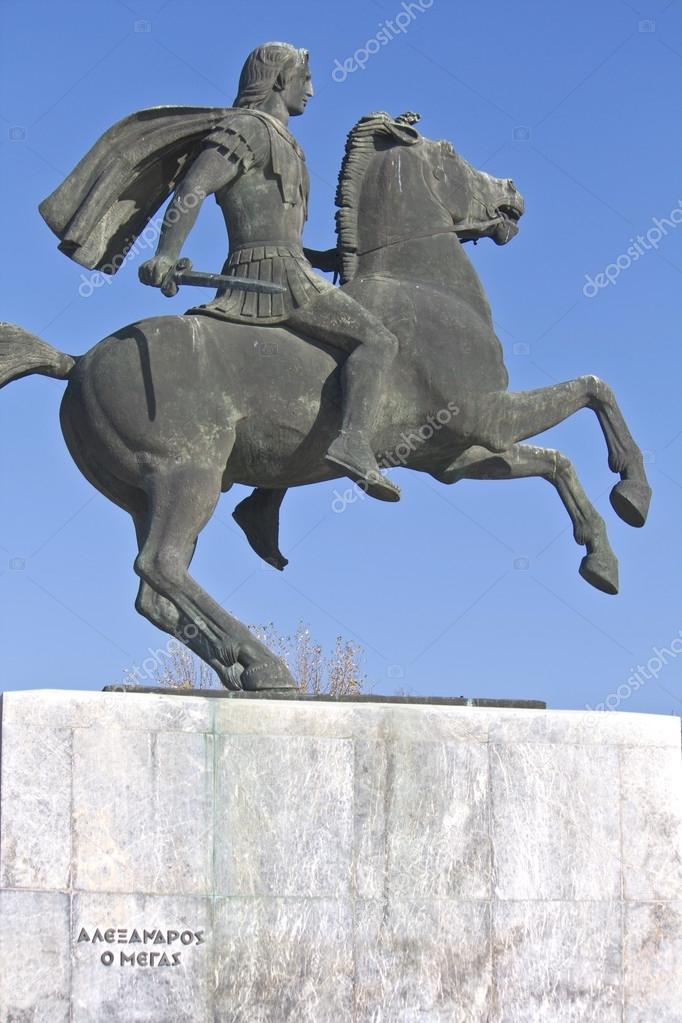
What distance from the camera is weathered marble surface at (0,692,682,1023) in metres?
7.91

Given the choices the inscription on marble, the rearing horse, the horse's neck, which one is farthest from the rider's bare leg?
the inscription on marble

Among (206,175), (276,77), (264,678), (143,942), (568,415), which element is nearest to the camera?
(143,942)

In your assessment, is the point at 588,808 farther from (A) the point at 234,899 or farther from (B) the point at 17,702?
(B) the point at 17,702

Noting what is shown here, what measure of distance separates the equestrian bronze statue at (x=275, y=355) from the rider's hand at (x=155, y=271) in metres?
0.01

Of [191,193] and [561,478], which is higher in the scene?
[191,193]

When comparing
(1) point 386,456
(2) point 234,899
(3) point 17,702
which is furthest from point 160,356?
(2) point 234,899

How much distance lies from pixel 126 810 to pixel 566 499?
141 inches

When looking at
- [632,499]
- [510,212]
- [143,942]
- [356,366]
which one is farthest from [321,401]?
[143,942]

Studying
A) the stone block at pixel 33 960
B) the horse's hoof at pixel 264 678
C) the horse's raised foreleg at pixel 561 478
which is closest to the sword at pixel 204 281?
the horse's raised foreleg at pixel 561 478

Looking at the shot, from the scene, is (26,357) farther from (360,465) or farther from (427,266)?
(427,266)

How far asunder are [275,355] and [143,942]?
3.29 meters

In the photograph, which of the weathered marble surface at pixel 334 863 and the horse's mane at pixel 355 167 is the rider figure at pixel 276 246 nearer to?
the horse's mane at pixel 355 167

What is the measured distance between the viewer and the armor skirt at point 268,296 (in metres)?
9.53

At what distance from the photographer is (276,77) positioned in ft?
32.8
